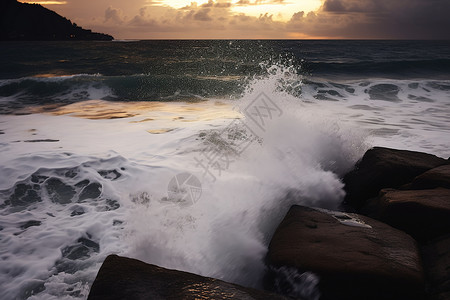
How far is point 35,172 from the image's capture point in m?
4.22

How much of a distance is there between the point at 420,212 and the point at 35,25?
368ft

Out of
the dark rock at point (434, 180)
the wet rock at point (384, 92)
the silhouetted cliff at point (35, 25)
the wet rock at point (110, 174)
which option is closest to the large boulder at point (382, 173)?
the dark rock at point (434, 180)

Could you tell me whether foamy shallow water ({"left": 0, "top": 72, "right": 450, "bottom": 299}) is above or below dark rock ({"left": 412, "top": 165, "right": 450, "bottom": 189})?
below

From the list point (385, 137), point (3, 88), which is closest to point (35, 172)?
point (385, 137)

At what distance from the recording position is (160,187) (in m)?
3.94

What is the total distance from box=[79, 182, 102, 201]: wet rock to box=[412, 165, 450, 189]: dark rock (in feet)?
11.3

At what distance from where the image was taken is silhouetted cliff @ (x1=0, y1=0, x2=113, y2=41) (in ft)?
281

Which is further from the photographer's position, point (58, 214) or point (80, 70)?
point (80, 70)

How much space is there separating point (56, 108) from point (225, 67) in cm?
1356

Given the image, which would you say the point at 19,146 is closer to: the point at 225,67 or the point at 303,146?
the point at 303,146

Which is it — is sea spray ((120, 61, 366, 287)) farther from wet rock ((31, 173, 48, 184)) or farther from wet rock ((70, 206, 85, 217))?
wet rock ((31, 173, 48, 184))

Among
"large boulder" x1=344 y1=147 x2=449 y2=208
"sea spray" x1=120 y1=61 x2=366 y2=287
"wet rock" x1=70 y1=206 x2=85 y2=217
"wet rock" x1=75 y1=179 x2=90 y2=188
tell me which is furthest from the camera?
"wet rock" x1=75 y1=179 x2=90 y2=188

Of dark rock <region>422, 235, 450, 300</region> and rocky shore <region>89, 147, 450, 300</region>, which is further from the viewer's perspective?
dark rock <region>422, 235, 450, 300</region>

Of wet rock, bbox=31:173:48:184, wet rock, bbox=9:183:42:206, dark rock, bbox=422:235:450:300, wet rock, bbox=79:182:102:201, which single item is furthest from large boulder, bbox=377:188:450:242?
wet rock, bbox=31:173:48:184
